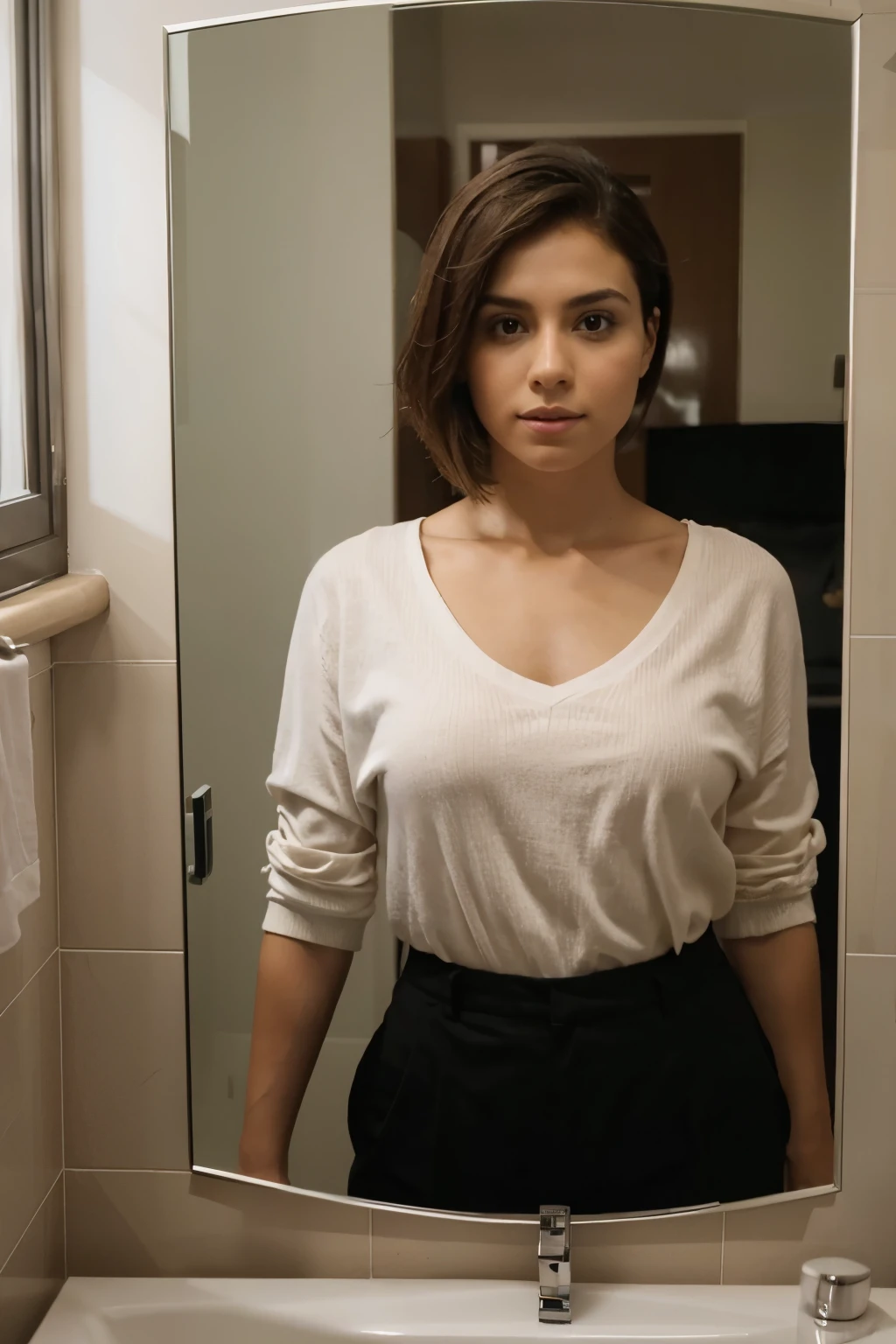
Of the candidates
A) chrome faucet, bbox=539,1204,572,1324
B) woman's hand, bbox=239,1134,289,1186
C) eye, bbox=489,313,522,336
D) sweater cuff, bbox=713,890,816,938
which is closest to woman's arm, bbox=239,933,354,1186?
woman's hand, bbox=239,1134,289,1186

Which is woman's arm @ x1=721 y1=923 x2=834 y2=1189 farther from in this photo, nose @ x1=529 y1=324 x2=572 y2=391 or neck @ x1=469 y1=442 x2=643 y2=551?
nose @ x1=529 y1=324 x2=572 y2=391

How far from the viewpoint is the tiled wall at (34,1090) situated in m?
1.16

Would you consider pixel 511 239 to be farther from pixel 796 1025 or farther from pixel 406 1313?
pixel 406 1313

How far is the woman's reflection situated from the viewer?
112 centimetres

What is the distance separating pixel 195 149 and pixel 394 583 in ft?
1.45

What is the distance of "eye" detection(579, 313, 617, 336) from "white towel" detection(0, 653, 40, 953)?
561 millimetres

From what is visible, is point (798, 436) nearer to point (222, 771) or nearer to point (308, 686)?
point (308, 686)

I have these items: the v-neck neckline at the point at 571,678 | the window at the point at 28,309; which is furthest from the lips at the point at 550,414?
the window at the point at 28,309

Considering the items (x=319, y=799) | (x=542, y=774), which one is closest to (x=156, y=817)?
(x=319, y=799)

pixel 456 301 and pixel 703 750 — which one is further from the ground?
pixel 456 301

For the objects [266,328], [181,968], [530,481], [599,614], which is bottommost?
[181,968]

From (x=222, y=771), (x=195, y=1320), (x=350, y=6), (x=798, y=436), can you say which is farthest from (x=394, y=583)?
(x=195, y=1320)

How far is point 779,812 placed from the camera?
119 centimetres

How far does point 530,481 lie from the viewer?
1163 millimetres
